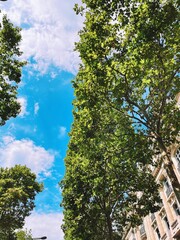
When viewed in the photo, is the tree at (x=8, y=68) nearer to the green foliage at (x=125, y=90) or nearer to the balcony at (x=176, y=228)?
the green foliage at (x=125, y=90)

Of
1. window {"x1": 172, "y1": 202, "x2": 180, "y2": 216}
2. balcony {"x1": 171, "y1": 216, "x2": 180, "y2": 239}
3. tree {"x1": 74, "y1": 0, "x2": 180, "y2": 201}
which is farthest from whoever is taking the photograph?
window {"x1": 172, "y1": 202, "x2": 180, "y2": 216}

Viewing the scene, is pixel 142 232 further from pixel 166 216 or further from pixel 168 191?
pixel 168 191

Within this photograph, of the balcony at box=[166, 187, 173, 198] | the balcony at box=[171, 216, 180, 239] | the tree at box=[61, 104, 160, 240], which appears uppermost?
the balcony at box=[166, 187, 173, 198]

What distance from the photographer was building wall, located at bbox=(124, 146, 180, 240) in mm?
22127

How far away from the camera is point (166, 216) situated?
2486cm

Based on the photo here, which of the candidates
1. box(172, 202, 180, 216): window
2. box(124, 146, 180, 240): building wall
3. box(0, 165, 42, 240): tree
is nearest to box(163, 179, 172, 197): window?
box(124, 146, 180, 240): building wall

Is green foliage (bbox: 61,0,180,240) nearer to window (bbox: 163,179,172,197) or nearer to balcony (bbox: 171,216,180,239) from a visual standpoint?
balcony (bbox: 171,216,180,239)

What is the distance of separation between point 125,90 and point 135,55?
1.98 metres

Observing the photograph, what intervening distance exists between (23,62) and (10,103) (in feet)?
8.83

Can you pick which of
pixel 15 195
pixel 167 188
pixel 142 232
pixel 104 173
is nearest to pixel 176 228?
pixel 167 188

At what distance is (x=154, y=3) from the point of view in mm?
9727

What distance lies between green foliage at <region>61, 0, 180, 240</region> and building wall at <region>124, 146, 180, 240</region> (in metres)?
8.39

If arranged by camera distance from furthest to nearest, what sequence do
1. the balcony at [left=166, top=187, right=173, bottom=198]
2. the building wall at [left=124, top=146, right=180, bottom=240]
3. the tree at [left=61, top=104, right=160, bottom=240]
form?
the balcony at [left=166, top=187, right=173, bottom=198] < the building wall at [left=124, top=146, right=180, bottom=240] < the tree at [left=61, top=104, right=160, bottom=240]

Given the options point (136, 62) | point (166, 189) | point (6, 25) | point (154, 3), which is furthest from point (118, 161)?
point (166, 189)
